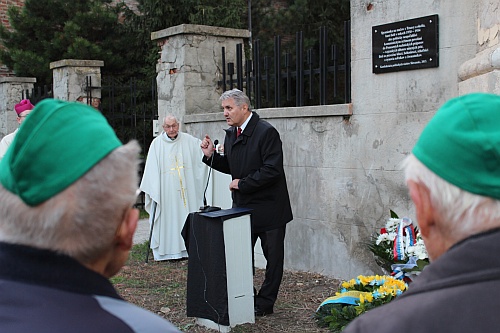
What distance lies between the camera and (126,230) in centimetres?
143

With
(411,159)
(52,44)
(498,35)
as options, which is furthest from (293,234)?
(52,44)

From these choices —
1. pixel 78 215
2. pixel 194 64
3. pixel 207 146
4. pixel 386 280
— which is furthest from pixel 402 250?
pixel 194 64

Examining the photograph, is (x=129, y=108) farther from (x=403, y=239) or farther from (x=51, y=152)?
(x=51, y=152)

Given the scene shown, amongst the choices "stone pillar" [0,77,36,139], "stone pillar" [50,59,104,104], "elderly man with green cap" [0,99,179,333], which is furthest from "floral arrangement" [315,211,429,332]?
"stone pillar" [0,77,36,139]

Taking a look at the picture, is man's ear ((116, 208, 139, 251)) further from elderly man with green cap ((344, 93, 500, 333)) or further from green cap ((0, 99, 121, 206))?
elderly man with green cap ((344, 93, 500, 333))

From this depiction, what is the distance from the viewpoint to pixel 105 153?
1315mm

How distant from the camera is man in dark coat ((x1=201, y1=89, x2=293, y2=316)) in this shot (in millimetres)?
5520

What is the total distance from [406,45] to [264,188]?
6.02 feet

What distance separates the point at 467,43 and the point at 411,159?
4464 mm

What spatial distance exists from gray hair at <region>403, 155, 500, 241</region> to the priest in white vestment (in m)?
6.87

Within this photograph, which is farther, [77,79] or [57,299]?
[77,79]

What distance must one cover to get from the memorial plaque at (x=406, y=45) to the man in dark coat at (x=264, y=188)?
1346mm

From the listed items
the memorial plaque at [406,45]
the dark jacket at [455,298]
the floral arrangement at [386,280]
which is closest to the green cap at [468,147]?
the dark jacket at [455,298]

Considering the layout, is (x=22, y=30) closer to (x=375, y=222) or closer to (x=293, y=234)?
(x=293, y=234)
